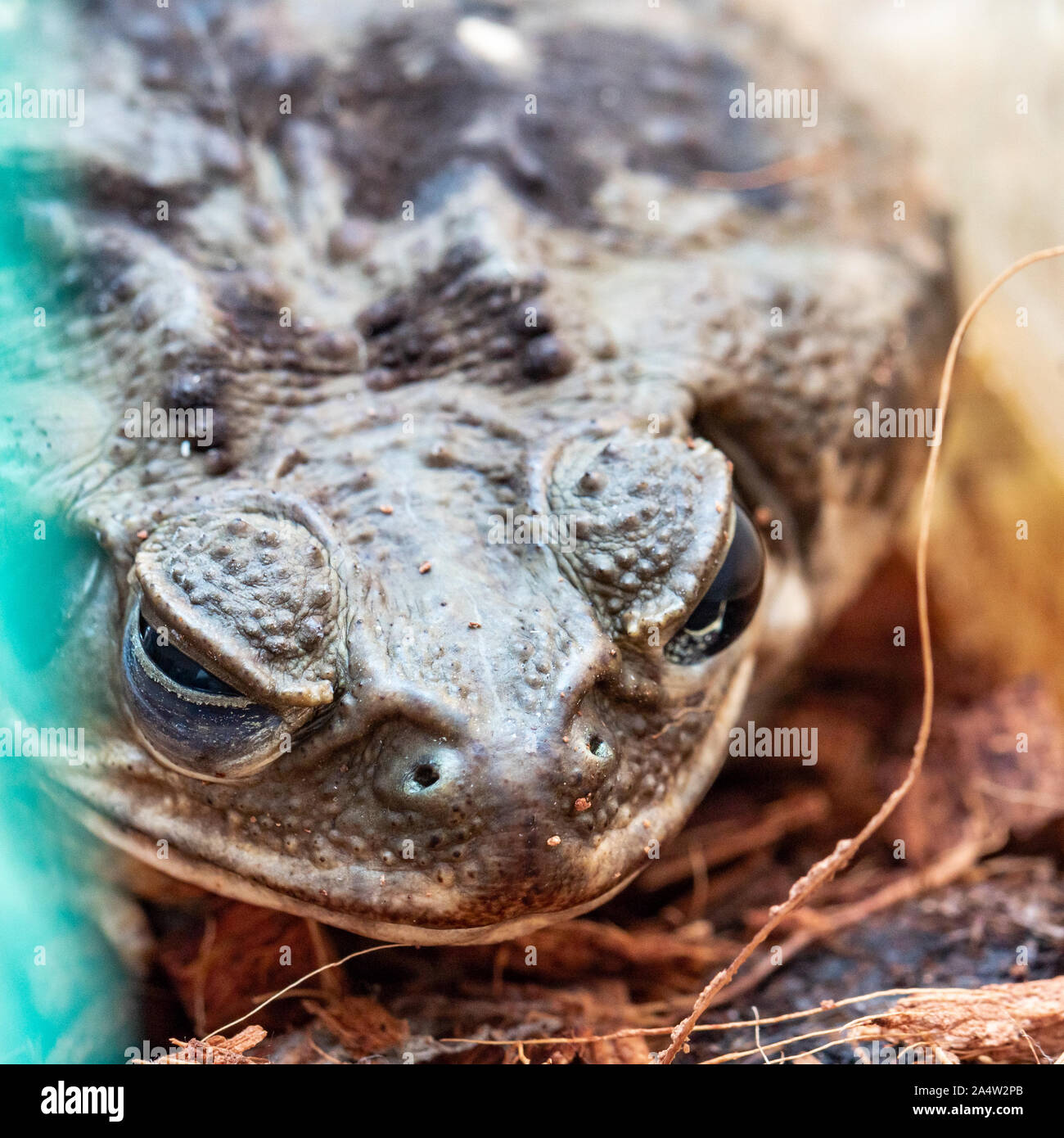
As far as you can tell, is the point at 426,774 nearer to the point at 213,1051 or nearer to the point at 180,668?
the point at 180,668

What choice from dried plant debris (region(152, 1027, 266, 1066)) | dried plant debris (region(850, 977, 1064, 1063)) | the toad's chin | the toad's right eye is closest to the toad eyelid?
the toad's right eye

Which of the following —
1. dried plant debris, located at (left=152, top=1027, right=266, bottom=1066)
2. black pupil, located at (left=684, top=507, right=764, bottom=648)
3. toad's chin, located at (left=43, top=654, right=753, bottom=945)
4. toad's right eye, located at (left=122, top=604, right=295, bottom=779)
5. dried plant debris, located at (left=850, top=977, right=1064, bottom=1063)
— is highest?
black pupil, located at (left=684, top=507, right=764, bottom=648)

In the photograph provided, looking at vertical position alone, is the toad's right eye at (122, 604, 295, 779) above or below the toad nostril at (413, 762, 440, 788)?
above

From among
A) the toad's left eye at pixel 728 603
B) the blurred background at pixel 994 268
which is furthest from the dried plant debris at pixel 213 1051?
the blurred background at pixel 994 268

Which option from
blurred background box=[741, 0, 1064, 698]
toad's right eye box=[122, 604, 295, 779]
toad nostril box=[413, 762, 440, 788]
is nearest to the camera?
toad nostril box=[413, 762, 440, 788]

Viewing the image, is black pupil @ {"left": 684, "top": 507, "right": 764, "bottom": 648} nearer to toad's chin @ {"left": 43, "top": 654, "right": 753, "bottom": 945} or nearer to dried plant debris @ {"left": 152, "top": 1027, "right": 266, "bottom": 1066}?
toad's chin @ {"left": 43, "top": 654, "right": 753, "bottom": 945}

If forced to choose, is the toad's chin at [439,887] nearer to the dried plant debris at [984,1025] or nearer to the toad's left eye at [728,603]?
the toad's left eye at [728,603]
